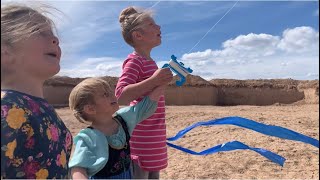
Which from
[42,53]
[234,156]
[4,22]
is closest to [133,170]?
[42,53]

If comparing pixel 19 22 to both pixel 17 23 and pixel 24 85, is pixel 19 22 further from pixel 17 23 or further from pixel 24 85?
pixel 24 85

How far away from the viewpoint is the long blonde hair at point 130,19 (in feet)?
7.33

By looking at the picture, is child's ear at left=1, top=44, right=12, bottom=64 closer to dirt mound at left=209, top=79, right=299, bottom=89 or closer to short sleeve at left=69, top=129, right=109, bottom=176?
short sleeve at left=69, top=129, right=109, bottom=176

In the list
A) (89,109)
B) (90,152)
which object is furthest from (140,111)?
(90,152)

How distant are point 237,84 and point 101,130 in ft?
76.3

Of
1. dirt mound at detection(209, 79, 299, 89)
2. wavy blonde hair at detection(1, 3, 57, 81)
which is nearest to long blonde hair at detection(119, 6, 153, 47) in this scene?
wavy blonde hair at detection(1, 3, 57, 81)

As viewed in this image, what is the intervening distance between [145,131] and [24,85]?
880 millimetres

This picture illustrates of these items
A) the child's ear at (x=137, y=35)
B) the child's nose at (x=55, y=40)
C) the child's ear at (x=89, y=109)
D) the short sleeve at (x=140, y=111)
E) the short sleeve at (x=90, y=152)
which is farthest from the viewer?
the child's ear at (x=137, y=35)

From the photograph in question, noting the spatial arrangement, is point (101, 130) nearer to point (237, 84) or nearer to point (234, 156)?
point (234, 156)

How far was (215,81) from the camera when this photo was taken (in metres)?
24.9

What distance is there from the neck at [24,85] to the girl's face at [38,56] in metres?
0.02

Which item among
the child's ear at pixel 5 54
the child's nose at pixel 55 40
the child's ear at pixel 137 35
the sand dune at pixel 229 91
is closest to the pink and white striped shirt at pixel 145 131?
the child's ear at pixel 137 35

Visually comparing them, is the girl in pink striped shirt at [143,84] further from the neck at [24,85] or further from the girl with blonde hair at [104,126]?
the neck at [24,85]

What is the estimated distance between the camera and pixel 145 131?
2.14 m
